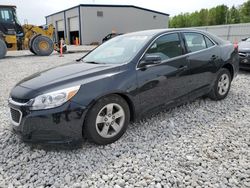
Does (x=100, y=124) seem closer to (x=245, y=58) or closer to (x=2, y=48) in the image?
(x=245, y=58)

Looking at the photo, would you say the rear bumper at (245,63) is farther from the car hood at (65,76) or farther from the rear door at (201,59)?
the car hood at (65,76)

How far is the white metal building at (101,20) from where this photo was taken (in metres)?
30.2

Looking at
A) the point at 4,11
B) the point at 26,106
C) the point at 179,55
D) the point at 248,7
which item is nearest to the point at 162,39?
the point at 179,55

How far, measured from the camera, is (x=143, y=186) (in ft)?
7.98

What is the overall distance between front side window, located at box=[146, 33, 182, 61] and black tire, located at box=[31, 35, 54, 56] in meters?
12.5

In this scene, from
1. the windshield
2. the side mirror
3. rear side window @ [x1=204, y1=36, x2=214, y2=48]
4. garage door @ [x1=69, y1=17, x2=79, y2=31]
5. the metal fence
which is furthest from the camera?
garage door @ [x1=69, y1=17, x2=79, y2=31]

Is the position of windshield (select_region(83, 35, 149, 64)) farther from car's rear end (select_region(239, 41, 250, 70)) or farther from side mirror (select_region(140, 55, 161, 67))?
car's rear end (select_region(239, 41, 250, 70))

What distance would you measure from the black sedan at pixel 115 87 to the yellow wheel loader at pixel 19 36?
462 inches

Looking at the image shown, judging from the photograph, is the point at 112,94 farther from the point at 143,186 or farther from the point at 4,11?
the point at 4,11

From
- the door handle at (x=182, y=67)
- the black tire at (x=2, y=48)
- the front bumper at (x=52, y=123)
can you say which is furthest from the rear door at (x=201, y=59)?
the black tire at (x=2, y=48)

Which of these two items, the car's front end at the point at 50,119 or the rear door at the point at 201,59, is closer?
the car's front end at the point at 50,119

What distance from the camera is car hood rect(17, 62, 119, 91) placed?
117 inches

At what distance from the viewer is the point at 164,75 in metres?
3.64

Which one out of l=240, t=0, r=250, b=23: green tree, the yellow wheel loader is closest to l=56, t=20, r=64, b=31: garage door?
the yellow wheel loader
